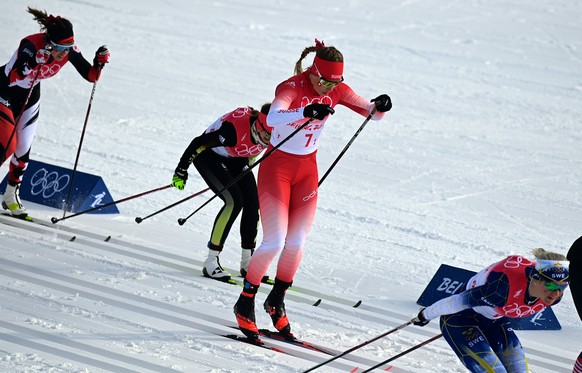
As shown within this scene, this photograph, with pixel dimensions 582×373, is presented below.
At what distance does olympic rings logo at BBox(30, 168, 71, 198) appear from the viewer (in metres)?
7.80

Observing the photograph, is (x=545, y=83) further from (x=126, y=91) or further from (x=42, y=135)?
(x=42, y=135)

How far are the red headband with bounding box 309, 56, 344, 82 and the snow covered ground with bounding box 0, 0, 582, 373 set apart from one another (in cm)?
166

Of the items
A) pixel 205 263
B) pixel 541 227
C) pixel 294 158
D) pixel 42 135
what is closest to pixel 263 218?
pixel 294 158

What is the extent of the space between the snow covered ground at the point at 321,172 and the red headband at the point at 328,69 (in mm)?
1663

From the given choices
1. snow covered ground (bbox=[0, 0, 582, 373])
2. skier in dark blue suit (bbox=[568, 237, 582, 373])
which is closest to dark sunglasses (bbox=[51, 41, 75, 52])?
snow covered ground (bbox=[0, 0, 582, 373])

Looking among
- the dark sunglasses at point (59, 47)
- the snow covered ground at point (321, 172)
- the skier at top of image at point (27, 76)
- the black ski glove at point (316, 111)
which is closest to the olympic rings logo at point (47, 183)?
the snow covered ground at point (321, 172)

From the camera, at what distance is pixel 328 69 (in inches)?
207

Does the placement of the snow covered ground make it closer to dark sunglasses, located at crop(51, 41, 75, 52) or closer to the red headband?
dark sunglasses, located at crop(51, 41, 75, 52)

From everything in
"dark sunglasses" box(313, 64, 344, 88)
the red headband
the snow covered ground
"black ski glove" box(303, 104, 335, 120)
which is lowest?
the snow covered ground

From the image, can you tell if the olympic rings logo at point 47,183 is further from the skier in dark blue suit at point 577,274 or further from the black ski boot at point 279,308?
the skier in dark blue suit at point 577,274

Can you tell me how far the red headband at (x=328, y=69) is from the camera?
5.25 metres

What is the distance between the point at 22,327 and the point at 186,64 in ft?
32.4

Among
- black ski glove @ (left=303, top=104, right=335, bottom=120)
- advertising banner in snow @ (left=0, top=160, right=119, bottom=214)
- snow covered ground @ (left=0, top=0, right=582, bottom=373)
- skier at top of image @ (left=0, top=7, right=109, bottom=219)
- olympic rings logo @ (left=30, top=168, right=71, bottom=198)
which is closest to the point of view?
black ski glove @ (left=303, top=104, right=335, bottom=120)

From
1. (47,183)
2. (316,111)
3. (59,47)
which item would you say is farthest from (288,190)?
(47,183)
